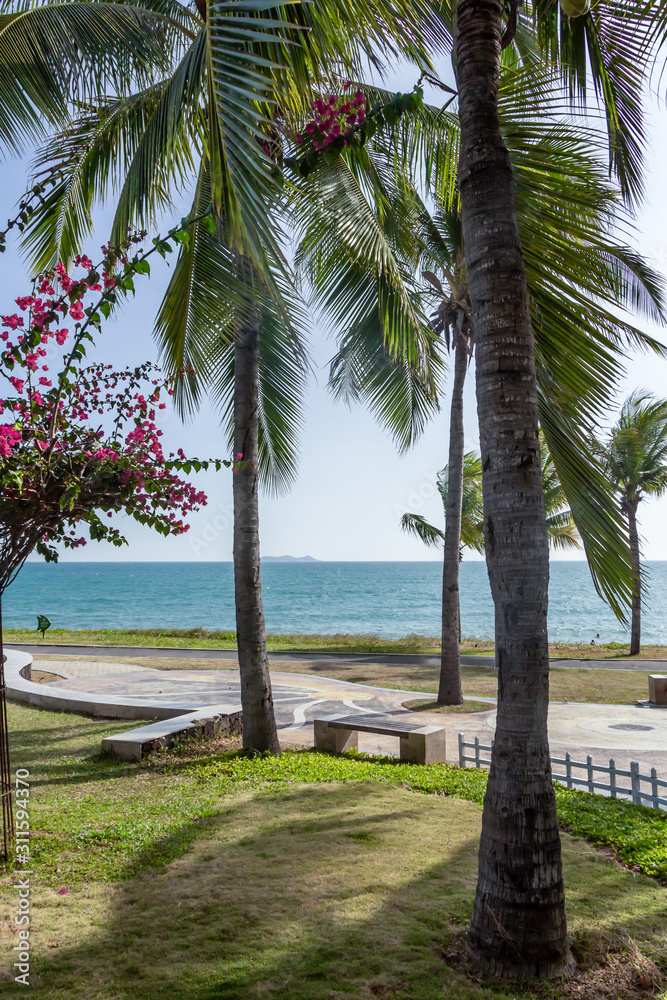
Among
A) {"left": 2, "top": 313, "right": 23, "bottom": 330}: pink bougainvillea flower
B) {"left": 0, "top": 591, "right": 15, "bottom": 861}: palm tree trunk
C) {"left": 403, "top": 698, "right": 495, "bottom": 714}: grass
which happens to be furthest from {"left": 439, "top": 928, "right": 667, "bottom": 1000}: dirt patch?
{"left": 403, "top": 698, "right": 495, "bottom": 714}: grass

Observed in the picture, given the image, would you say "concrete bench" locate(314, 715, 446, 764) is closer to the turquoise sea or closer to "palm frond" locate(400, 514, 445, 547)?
"palm frond" locate(400, 514, 445, 547)

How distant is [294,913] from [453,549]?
10.8m

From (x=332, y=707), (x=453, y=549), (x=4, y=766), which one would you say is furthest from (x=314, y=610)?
(x=4, y=766)

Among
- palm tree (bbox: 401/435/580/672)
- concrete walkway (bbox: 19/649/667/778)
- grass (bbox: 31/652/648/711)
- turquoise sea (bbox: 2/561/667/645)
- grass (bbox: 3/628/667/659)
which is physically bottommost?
turquoise sea (bbox: 2/561/667/645)

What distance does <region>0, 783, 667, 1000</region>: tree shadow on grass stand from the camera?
341 cm

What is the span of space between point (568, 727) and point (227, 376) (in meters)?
7.78

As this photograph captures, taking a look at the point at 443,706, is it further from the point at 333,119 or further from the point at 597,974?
the point at 333,119

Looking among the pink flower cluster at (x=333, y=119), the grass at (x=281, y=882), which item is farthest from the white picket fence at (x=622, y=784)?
the pink flower cluster at (x=333, y=119)

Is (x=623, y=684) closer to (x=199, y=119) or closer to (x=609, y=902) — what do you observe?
(x=609, y=902)

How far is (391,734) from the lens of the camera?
872cm

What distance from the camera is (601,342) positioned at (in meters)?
4.48

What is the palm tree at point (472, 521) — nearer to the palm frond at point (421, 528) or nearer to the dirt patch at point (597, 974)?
the palm frond at point (421, 528)

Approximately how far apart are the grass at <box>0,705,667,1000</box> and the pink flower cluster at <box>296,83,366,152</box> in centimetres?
617

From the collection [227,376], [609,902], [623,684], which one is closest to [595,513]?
[609,902]
